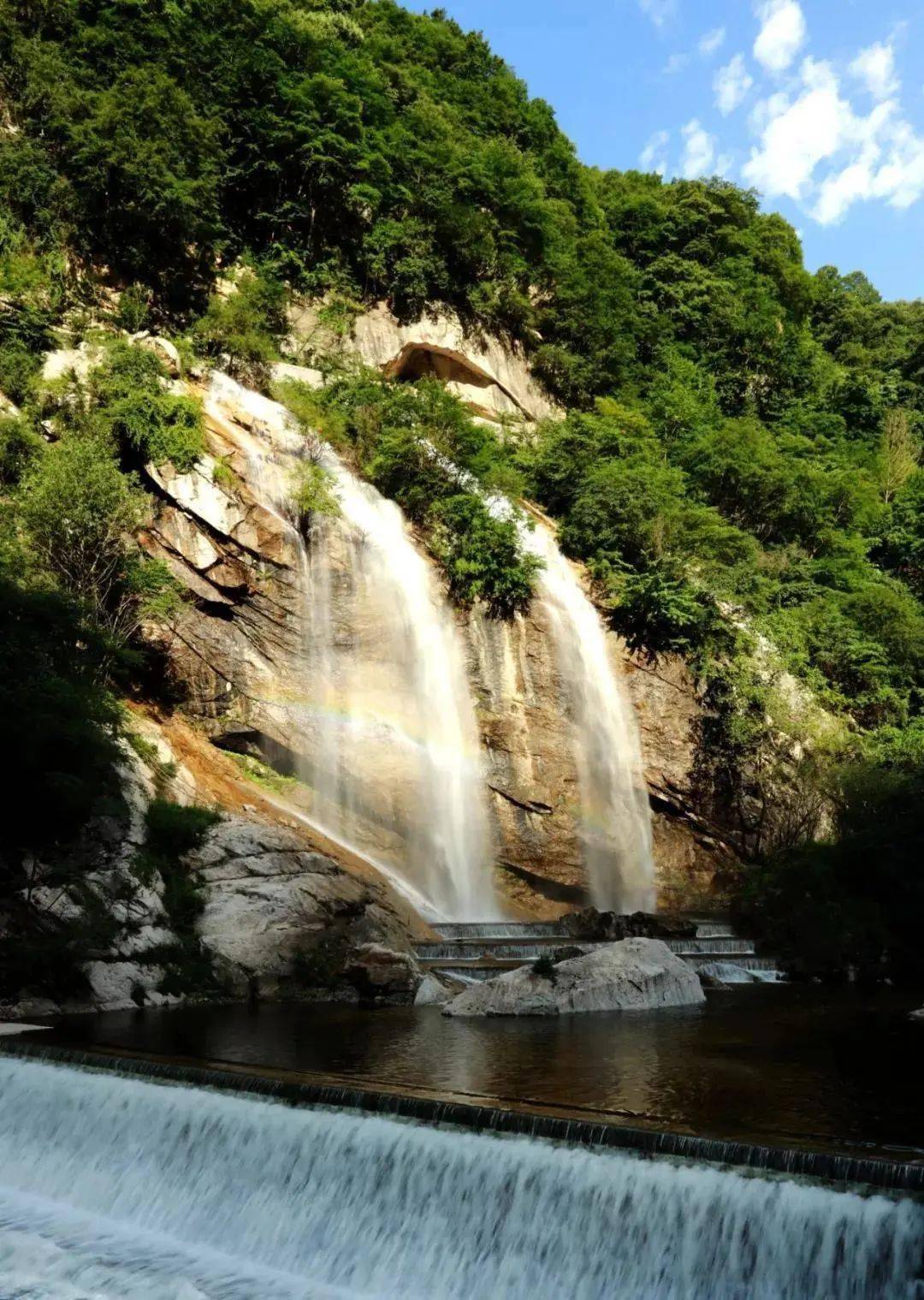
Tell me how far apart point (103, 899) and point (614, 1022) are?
6879 mm

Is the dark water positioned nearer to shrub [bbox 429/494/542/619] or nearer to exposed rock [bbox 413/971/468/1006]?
exposed rock [bbox 413/971/468/1006]

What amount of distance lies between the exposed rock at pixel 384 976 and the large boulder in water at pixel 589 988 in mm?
1238

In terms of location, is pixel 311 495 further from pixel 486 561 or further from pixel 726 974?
pixel 726 974

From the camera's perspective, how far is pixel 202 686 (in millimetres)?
20047

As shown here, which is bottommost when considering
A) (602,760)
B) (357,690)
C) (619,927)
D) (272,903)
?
(619,927)

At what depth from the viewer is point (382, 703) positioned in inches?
859

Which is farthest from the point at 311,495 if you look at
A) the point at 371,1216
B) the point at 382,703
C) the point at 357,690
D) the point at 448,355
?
the point at 371,1216

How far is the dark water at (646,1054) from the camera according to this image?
704 centimetres

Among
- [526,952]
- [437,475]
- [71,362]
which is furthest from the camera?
[437,475]

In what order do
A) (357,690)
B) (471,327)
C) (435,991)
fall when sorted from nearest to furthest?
(435,991) < (357,690) < (471,327)

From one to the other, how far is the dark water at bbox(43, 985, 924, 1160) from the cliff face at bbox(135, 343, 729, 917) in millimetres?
8178

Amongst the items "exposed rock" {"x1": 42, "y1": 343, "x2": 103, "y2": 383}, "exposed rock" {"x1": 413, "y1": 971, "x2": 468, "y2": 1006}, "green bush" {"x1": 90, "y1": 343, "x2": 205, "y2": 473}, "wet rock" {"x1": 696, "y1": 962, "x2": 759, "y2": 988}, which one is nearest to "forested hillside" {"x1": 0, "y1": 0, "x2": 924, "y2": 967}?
"green bush" {"x1": 90, "y1": 343, "x2": 205, "y2": 473}

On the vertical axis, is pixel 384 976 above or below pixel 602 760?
below

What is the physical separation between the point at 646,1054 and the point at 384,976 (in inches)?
193
